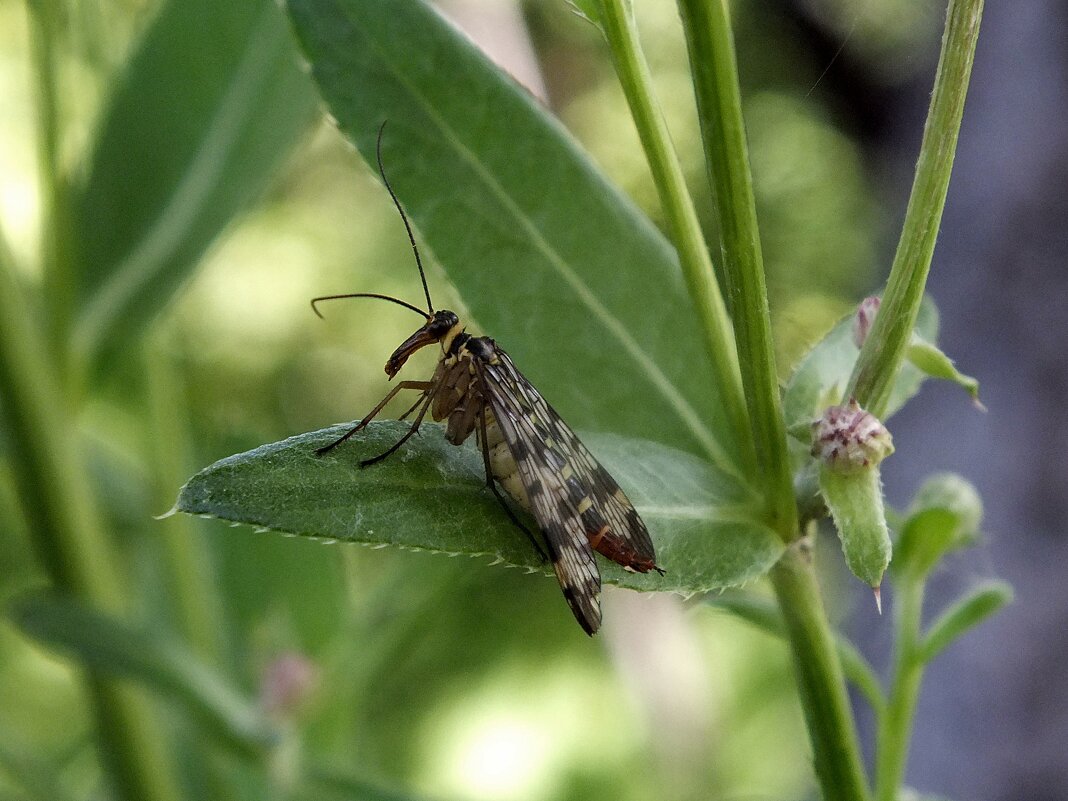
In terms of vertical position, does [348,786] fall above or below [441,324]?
below

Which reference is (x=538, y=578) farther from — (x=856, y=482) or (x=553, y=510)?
(x=856, y=482)

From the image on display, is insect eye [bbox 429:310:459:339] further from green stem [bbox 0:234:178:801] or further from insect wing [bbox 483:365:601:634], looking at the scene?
green stem [bbox 0:234:178:801]

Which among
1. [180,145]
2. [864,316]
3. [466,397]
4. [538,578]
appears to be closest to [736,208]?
[864,316]

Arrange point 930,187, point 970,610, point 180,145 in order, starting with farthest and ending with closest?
point 180,145 < point 970,610 < point 930,187

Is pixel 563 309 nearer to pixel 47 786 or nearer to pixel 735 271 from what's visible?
pixel 735 271

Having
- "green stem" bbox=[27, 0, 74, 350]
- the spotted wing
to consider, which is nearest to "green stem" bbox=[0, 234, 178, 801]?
"green stem" bbox=[27, 0, 74, 350]

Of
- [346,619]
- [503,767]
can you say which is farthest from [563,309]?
[503,767]
